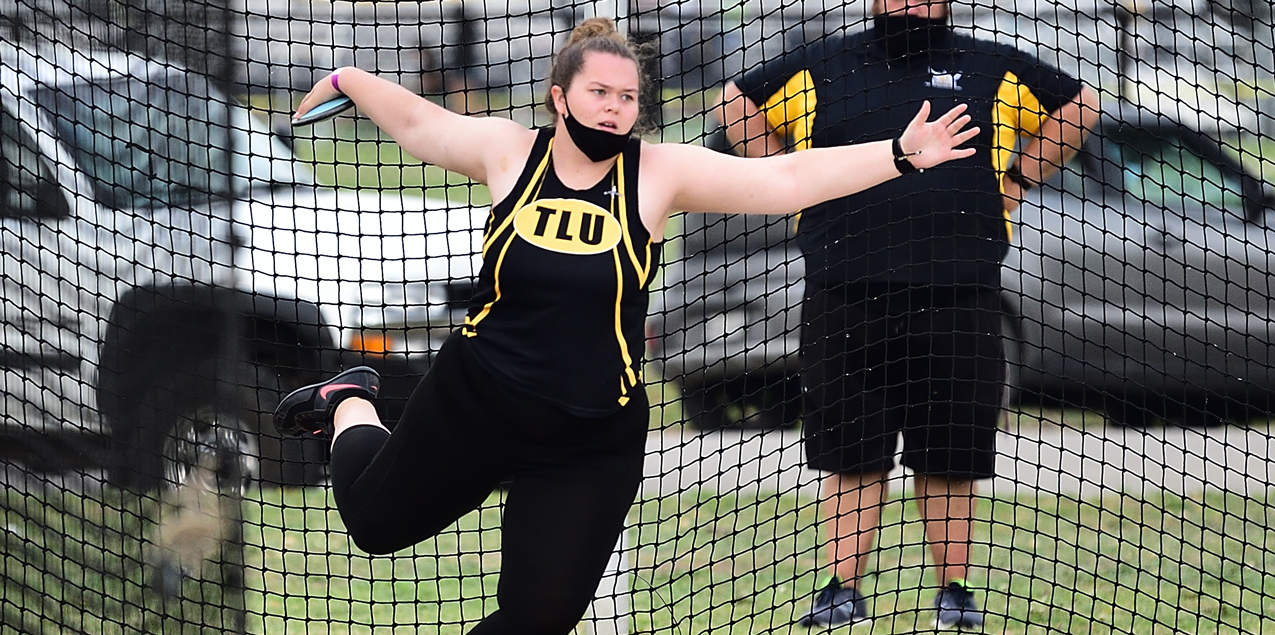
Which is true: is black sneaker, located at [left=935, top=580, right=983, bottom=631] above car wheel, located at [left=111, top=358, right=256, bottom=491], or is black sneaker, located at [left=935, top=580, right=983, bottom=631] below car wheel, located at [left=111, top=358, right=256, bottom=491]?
below

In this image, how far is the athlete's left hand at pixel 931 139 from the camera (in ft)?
10.2

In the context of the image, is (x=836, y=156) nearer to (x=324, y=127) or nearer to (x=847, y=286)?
(x=847, y=286)

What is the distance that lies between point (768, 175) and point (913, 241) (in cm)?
108

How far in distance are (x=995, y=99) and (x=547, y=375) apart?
1758mm

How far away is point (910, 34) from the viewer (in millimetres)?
4156

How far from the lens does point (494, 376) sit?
3.11 m

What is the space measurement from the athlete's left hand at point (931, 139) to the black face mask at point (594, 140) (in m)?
0.61

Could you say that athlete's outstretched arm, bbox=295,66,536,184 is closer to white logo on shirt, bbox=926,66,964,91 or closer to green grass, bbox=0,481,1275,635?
green grass, bbox=0,481,1275,635

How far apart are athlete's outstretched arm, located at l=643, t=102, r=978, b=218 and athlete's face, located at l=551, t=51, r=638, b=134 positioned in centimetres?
13

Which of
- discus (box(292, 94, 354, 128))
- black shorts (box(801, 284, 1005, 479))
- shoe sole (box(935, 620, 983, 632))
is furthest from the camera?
shoe sole (box(935, 620, 983, 632))

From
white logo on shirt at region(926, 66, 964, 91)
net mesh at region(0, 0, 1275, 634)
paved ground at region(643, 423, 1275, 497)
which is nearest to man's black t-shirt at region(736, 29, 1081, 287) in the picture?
white logo on shirt at region(926, 66, 964, 91)

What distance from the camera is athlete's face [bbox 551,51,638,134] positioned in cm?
308

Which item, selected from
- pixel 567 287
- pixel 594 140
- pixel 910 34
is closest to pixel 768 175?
pixel 594 140

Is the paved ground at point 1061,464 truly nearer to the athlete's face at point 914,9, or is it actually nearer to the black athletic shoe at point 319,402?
the athlete's face at point 914,9
